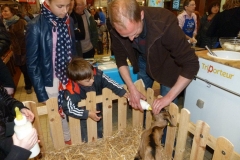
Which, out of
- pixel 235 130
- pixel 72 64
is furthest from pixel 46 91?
pixel 235 130

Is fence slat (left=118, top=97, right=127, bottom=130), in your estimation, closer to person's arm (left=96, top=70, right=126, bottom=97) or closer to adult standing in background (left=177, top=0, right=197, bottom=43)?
person's arm (left=96, top=70, right=126, bottom=97)

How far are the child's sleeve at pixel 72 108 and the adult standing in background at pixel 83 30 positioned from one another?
1404mm

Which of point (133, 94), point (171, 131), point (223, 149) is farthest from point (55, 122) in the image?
point (223, 149)

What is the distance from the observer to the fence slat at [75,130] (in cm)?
191

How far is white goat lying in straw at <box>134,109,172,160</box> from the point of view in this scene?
1370 millimetres

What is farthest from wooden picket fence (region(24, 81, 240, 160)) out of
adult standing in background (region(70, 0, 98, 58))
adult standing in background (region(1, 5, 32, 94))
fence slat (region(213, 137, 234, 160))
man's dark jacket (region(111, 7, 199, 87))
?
adult standing in background (region(1, 5, 32, 94))

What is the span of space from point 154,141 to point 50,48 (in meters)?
1.17

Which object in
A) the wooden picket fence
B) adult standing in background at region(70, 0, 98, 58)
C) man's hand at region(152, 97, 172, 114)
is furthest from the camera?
adult standing in background at region(70, 0, 98, 58)

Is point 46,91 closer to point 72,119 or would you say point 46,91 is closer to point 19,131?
point 72,119

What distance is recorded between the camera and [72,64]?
178 cm

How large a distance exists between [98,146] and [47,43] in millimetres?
1154

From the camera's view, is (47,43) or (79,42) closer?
(47,43)

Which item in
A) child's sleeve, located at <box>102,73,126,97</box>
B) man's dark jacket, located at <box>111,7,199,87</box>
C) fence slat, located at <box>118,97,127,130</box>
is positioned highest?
man's dark jacket, located at <box>111,7,199,87</box>

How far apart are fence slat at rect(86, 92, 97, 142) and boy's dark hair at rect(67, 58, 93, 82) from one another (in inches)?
7.1
